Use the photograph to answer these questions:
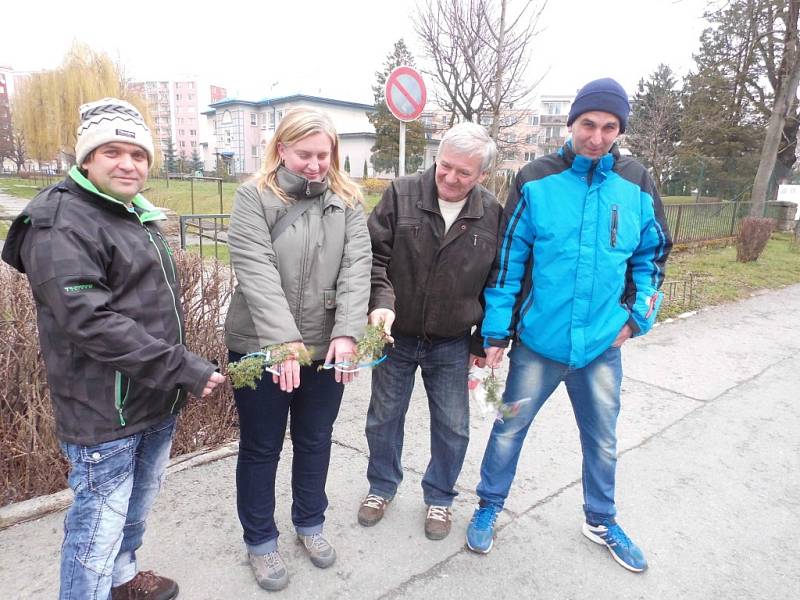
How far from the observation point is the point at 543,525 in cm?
269

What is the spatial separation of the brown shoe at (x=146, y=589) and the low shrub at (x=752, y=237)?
1198cm

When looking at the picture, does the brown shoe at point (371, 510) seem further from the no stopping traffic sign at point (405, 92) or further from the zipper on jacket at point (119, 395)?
the no stopping traffic sign at point (405, 92)

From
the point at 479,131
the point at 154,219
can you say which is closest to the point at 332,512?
the point at 154,219

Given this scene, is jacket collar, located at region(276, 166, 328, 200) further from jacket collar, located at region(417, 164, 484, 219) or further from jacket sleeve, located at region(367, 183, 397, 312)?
jacket collar, located at region(417, 164, 484, 219)

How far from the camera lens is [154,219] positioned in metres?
1.79

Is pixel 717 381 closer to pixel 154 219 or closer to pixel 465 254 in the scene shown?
pixel 465 254

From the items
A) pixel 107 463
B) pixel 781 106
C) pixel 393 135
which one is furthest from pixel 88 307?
pixel 393 135

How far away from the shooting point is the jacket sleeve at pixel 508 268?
2.31 m

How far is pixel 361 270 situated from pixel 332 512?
1.34m

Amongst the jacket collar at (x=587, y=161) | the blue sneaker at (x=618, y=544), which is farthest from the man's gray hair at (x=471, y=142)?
the blue sneaker at (x=618, y=544)

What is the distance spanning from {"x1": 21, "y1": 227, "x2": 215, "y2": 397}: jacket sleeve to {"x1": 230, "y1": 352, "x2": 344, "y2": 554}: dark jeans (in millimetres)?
503

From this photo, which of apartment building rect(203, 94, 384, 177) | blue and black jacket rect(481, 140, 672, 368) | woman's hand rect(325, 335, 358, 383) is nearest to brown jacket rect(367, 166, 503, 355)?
blue and black jacket rect(481, 140, 672, 368)

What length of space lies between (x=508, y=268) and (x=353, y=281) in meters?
0.71

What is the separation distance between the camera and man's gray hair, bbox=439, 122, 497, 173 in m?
2.16
